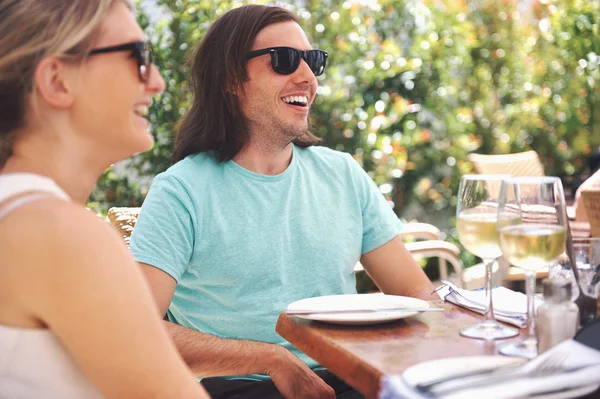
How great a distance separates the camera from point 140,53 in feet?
4.60

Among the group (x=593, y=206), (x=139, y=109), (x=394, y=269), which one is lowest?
(x=593, y=206)

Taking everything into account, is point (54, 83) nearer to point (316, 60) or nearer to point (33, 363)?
point (33, 363)

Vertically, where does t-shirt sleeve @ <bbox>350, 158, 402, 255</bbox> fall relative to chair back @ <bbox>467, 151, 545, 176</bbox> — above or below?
above

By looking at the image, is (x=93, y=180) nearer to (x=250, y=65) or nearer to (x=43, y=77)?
(x=43, y=77)

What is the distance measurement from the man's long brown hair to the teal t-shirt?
0.24ft

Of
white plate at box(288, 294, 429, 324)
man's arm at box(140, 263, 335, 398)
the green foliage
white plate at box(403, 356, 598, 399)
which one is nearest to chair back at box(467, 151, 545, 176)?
the green foliage

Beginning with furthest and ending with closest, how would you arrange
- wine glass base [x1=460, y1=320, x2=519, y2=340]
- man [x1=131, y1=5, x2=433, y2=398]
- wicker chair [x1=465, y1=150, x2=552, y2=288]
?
wicker chair [x1=465, y1=150, x2=552, y2=288]
man [x1=131, y1=5, x2=433, y2=398]
wine glass base [x1=460, y1=320, x2=519, y2=340]

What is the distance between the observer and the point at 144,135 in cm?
146

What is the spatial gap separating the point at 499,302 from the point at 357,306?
0.34 metres

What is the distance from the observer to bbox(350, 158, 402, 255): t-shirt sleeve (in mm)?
2543

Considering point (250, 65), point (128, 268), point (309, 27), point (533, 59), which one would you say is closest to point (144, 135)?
point (128, 268)

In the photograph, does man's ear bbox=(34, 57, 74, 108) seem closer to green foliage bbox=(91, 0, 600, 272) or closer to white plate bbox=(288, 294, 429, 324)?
white plate bbox=(288, 294, 429, 324)

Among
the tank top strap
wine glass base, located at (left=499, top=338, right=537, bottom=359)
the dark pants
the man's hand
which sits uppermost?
the tank top strap

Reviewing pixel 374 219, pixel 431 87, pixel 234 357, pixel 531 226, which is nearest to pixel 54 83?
pixel 531 226
